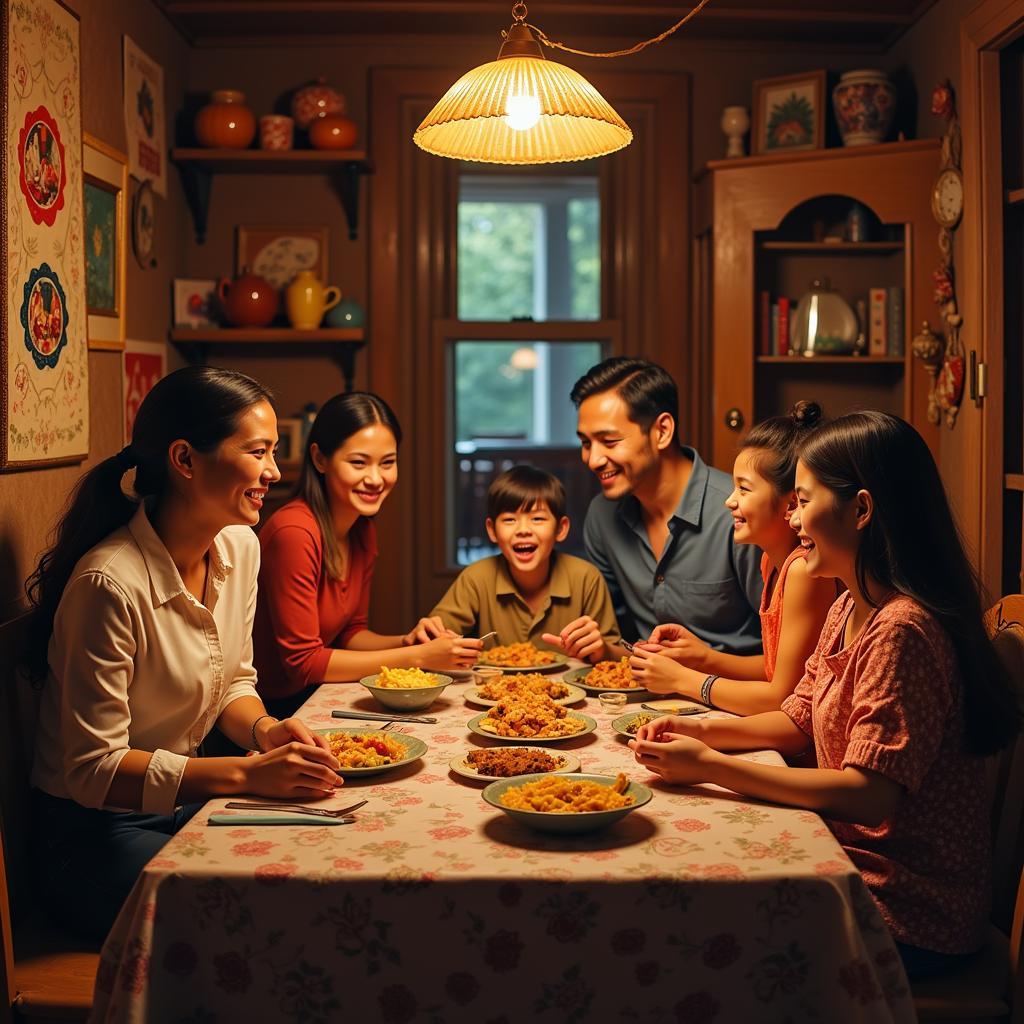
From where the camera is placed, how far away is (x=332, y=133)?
152 inches

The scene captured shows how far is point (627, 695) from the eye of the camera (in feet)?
7.27

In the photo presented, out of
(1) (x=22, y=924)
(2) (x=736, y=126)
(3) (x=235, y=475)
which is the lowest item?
(1) (x=22, y=924)

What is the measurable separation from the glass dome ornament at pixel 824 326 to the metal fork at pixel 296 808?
9.00 feet

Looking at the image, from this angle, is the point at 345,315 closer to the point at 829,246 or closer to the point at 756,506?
the point at 829,246

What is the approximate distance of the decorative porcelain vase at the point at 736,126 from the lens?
3.95 metres

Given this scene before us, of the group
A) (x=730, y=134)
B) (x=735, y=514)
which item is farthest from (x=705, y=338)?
(x=735, y=514)

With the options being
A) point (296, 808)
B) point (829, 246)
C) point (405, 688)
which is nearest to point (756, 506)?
point (405, 688)

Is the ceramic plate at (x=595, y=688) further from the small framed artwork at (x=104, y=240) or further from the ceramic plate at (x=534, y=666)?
the small framed artwork at (x=104, y=240)

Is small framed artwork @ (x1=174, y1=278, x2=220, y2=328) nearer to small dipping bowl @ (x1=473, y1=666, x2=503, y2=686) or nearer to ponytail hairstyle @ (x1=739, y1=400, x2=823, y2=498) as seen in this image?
small dipping bowl @ (x1=473, y1=666, x2=503, y2=686)

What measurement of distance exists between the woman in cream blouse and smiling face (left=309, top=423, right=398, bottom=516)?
0.59 meters

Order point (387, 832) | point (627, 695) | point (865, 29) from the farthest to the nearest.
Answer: point (865, 29) < point (627, 695) < point (387, 832)

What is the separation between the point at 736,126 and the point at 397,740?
9.34 ft

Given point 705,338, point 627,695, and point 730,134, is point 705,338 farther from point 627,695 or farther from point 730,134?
point 627,695

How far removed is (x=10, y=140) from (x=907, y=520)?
187 centimetres
